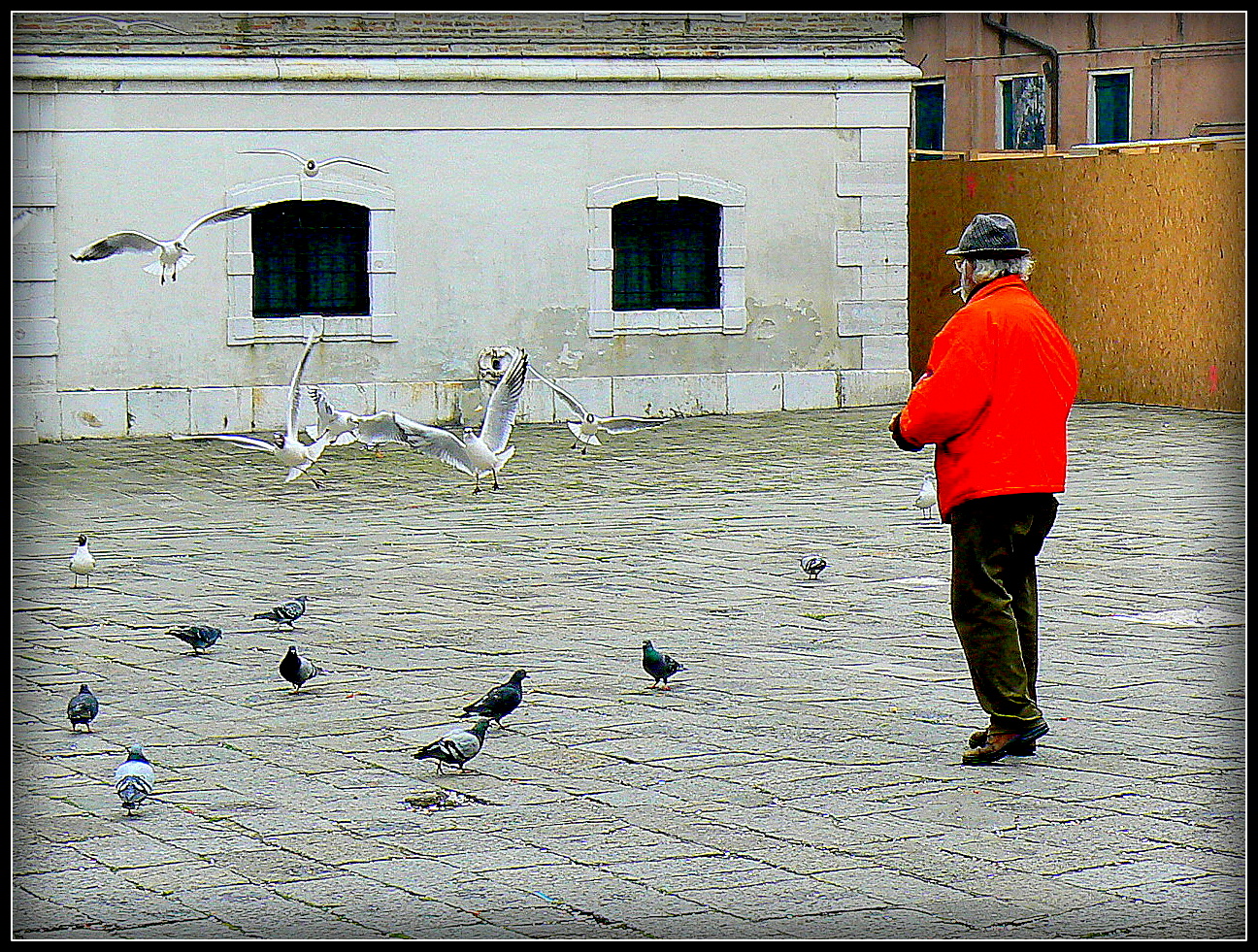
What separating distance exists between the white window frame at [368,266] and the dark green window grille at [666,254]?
2.20 metres

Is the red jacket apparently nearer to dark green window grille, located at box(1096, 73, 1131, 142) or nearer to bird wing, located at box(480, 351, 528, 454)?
bird wing, located at box(480, 351, 528, 454)

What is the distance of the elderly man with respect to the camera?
6184 mm

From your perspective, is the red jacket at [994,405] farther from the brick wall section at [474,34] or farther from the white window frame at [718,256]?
the white window frame at [718,256]

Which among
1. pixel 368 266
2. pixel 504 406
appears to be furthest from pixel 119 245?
pixel 368 266

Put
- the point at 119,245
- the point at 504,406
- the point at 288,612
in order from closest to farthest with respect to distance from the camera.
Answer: the point at 288,612 < the point at 119,245 < the point at 504,406

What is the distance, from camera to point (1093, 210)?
19.2m

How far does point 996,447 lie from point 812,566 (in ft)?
12.7

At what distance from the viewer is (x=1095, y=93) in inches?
890

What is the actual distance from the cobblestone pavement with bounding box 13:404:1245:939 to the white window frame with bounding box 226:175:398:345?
4005 mm

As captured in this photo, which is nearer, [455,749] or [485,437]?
[455,749]

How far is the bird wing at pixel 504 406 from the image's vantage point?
1260 centimetres

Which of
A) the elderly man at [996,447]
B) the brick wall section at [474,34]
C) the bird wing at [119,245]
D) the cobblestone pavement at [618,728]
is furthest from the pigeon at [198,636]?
the brick wall section at [474,34]

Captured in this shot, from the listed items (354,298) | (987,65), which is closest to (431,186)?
(354,298)

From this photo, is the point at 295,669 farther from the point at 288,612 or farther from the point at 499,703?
the point at 288,612
